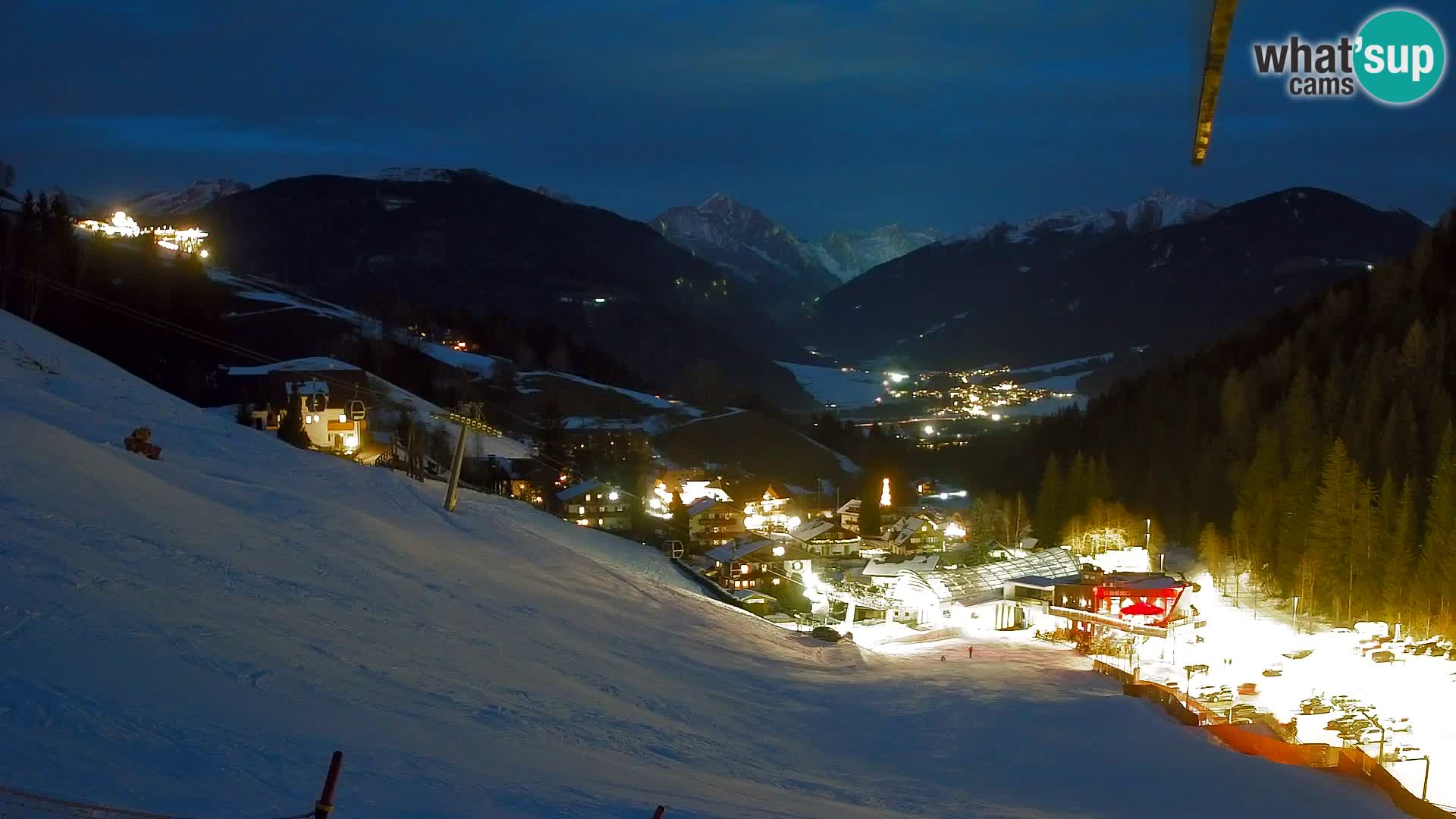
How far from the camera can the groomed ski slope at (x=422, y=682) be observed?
9039 mm

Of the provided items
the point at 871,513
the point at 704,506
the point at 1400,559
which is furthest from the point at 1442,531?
the point at 704,506

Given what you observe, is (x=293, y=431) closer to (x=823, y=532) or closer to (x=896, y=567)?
(x=896, y=567)

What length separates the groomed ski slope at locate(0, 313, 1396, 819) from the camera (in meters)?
9.04

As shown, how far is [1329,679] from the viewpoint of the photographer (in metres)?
29.1

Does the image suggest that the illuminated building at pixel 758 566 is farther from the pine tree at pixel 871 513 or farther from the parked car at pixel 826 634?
the parked car at pixel 826 634

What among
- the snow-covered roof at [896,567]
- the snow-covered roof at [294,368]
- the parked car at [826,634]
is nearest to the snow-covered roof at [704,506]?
the snow-covered roof at [896,567]

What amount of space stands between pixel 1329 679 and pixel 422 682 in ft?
84.1

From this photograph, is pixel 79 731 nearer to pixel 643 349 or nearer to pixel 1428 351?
pixel 1428 351

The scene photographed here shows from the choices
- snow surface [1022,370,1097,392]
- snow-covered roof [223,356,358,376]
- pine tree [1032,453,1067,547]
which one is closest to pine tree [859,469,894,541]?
pine tree [1032,453,1067,547]

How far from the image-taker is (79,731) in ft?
27.3

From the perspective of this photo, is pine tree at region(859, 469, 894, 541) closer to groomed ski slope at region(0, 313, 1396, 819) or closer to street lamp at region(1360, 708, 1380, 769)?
groomed ski slope at region(0, 313, 1396, 819)

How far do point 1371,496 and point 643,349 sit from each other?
142 m

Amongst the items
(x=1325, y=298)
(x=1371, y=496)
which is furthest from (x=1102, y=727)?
(x=1325, y=298)

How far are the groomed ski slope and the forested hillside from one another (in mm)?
15066
